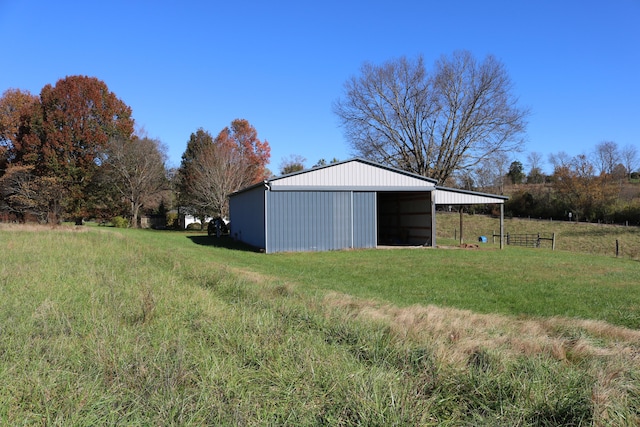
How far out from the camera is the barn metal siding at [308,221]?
18266 millimetres

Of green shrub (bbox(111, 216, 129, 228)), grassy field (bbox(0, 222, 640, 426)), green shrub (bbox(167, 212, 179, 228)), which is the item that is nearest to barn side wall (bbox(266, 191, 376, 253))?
grassy field (bbox(0, 222, 640, 426))

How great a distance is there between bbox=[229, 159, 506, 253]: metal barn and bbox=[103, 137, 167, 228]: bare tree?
72.3 feet

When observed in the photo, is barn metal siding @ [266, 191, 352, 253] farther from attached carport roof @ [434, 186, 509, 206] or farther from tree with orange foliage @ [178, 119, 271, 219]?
tree with orange foliage @ [178, 119, 271, 219]

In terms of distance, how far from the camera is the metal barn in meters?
18.3

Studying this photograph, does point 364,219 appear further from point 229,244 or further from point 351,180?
point 229,244

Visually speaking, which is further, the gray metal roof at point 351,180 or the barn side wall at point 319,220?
the gray metal roof at point 351,180

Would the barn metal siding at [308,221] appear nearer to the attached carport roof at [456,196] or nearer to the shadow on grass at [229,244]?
the shadow on grass at [229,244]

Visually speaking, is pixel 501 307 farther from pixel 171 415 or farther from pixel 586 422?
pixel 171 415

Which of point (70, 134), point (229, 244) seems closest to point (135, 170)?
point (70, 134)

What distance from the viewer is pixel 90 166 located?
131ft

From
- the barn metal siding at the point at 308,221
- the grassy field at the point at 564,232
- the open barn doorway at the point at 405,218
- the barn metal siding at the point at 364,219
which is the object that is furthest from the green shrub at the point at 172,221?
the barn metal siding at the point at 364,219

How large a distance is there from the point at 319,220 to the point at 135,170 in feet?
89.5

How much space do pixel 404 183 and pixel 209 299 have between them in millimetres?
15973

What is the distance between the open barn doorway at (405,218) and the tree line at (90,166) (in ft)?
51.1
